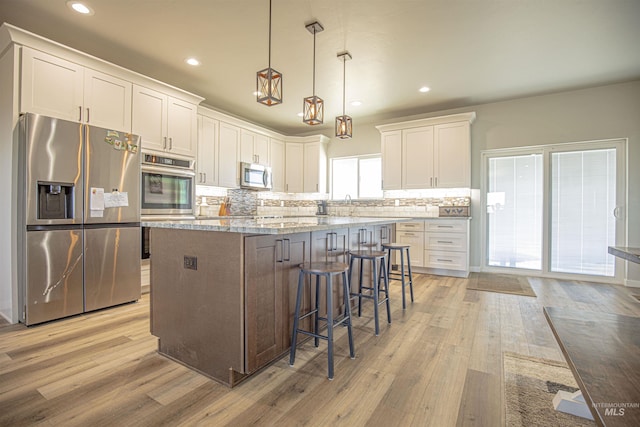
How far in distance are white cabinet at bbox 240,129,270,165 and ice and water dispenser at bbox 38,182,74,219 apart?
2.75 metres

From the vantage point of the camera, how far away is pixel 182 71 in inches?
155

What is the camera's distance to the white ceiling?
106 inches

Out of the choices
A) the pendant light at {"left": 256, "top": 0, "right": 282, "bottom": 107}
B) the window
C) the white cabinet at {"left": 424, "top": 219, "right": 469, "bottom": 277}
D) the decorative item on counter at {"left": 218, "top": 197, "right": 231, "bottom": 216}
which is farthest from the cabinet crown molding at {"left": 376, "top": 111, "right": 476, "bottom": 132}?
the pendant light at {"left": 256, "top": 0, "right": 282, "bottom": 107}

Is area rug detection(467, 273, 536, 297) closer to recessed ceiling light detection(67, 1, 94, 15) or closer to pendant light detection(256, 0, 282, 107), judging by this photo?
pendant light detection(256, 0, 282, 107)

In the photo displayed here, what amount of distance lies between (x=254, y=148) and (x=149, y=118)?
82.6 inches

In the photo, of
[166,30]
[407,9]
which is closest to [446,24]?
[407,9]

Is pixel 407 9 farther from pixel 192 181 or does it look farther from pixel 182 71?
pixel 192 181

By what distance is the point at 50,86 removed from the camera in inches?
113

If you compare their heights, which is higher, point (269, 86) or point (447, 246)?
point (269, 86)

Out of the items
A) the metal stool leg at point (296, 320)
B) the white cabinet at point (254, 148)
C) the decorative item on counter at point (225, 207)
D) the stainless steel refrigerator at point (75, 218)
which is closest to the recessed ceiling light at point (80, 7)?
the stainless steel refrigerator at point (75, 218)

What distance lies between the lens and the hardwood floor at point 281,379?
1546 millimetres

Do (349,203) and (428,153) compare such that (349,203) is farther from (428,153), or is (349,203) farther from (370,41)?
(370,41)

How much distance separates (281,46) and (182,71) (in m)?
1.46

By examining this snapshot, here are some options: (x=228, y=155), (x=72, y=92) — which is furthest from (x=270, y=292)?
(x=228, y=155)
